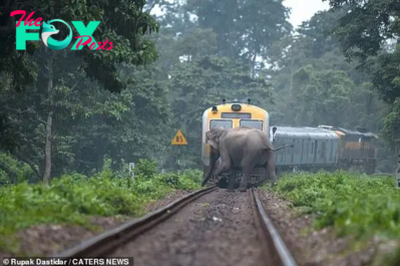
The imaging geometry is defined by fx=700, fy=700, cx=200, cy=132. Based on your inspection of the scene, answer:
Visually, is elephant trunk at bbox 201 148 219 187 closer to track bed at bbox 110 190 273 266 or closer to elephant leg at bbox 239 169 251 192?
elephant leg at bbox 239 169 251 192

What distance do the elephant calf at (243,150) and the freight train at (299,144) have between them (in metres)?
1.01

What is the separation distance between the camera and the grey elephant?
2309cm

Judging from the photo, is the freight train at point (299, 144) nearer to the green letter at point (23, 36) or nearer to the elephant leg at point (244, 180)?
the elephant leg at point (244, 180)

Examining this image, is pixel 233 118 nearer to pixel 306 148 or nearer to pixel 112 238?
pixel 306 148

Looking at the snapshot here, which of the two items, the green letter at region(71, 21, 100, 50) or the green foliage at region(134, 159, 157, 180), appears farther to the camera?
the green foliage at region(134, 159, 157, 180)

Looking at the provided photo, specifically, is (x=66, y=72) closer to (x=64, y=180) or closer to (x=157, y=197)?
(x=157, y=197)

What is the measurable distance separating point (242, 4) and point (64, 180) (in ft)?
214

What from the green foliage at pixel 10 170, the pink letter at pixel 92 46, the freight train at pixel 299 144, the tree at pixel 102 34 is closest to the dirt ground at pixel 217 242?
the tree at pixel 102 34

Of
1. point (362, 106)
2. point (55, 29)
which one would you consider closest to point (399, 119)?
point (55, 29)

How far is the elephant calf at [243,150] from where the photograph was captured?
2309 centimetres

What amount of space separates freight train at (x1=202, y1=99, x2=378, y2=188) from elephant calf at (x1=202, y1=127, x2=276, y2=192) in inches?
39.9

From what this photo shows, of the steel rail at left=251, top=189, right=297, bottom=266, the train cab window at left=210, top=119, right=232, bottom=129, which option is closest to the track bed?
the steel rail at left=251, top=189, right=297, bottom=266

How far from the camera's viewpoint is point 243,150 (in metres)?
23.3

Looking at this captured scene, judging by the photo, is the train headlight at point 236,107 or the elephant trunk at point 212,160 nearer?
the elephant trunk at point 212,160
